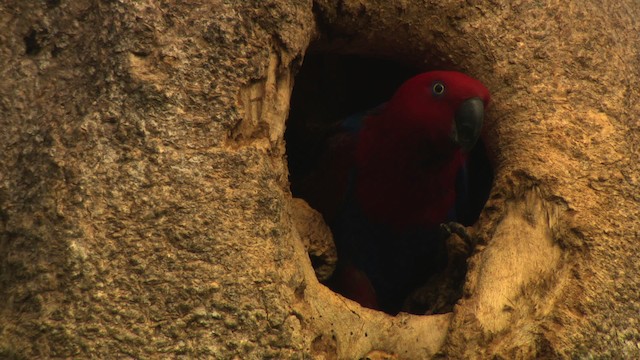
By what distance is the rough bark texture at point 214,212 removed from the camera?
6.16 ft

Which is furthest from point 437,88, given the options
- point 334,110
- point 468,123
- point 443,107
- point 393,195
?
point 334,110

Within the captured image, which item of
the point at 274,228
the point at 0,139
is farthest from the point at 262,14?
the point at 0,139

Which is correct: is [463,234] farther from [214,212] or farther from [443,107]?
[214,212]

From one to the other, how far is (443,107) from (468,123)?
185mm

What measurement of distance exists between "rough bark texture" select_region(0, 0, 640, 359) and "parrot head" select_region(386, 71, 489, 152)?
1.00 ft

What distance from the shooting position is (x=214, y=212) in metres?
1.98

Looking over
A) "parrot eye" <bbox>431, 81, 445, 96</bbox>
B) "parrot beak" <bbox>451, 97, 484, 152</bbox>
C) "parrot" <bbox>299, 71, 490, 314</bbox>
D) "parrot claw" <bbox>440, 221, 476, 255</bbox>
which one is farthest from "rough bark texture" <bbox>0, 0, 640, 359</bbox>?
"parrot" <bbox>299, 71, 490, 314</bbox>

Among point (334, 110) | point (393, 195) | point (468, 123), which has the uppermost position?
point (468, 123)

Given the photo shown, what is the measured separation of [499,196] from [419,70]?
3.29ft

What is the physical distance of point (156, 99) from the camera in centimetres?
201

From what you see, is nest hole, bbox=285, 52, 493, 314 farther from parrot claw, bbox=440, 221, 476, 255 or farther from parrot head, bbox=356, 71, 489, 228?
parrot claw, bbox=440, 221, 476, 255

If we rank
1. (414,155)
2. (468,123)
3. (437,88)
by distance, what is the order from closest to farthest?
(468,123) < (437,88) < (414,155)

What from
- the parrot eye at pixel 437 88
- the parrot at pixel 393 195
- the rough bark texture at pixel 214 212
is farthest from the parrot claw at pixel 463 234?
the parrot eye at pixel 437 88

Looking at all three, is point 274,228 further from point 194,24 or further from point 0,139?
point 0,139
